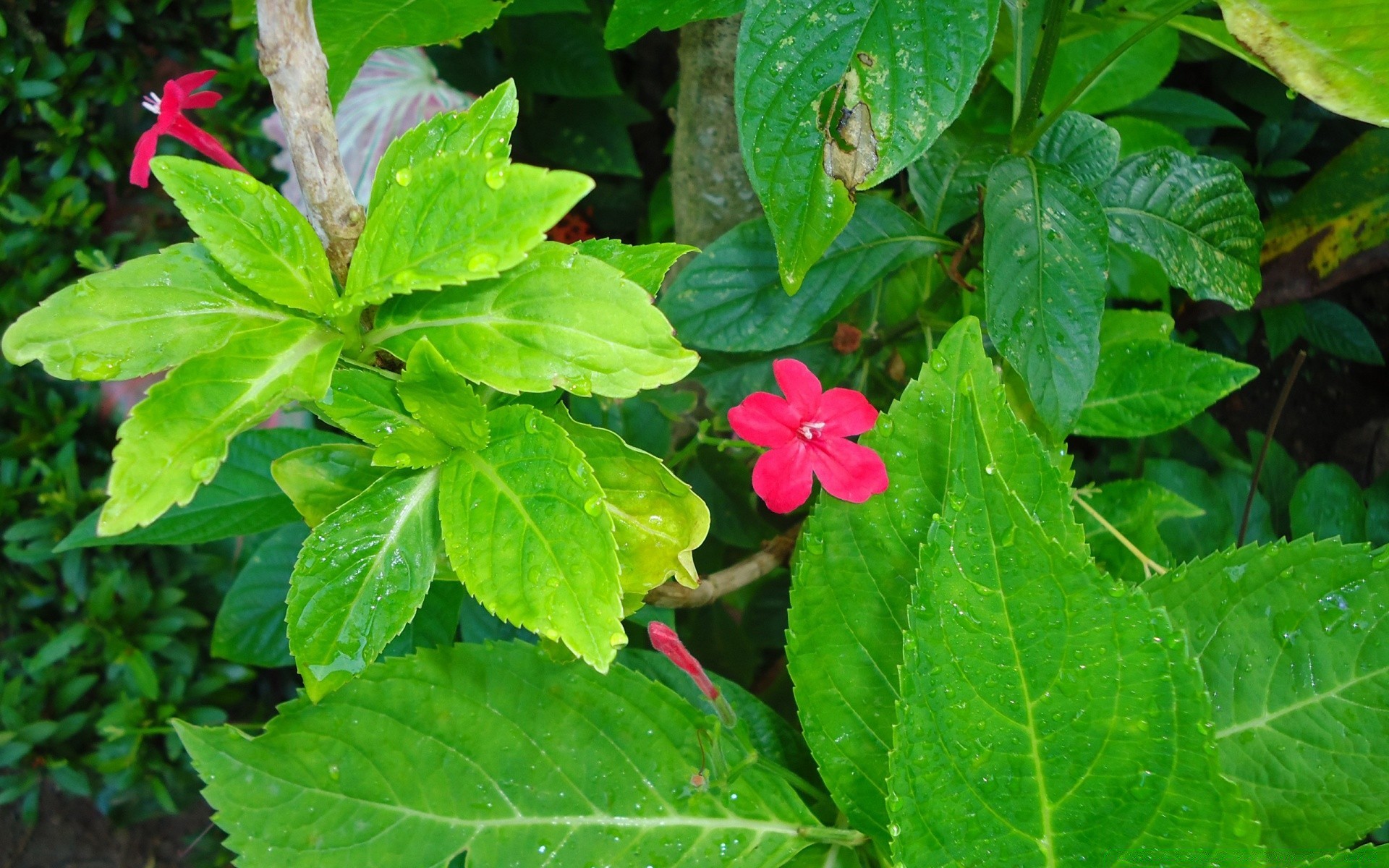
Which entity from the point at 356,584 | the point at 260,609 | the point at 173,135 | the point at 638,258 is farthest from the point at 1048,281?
the point at 260,609

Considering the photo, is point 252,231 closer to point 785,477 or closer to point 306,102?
point 306,102

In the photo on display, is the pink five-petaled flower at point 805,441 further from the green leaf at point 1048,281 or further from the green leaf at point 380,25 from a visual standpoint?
the green leaf at point 380,25

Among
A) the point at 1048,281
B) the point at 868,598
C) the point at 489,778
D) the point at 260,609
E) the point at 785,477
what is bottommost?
the point at 260,609

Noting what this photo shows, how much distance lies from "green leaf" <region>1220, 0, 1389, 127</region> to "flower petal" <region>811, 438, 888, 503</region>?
39cm

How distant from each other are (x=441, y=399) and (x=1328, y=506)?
1.37 meters

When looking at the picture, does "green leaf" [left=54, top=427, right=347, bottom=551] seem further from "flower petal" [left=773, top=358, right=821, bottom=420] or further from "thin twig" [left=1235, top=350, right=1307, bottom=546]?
"thin twig" [left=1235, top=350, right=1307, bottom=546]

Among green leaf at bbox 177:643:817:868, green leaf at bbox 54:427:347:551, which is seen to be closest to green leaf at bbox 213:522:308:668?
green leaf at bbox 54:427:347:551

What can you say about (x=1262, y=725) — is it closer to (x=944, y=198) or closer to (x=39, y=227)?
(x=944, y=198)

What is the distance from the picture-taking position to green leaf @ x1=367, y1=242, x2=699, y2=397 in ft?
1.66

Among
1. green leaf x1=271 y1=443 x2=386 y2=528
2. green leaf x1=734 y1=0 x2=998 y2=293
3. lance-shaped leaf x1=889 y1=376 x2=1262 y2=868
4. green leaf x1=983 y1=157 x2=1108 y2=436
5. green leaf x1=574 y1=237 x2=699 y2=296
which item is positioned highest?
green leaf x1=734 y1=0 x2=998 y2=293

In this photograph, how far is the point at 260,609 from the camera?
116 cm

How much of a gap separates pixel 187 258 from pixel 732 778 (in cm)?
57

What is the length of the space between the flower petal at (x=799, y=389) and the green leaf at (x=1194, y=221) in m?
0.43

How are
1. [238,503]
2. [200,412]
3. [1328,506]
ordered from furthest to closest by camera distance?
1. [1328,506]
2. [238,503]
3. [200,412]
